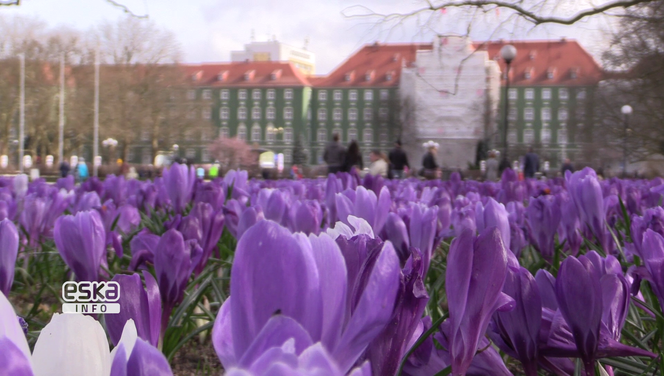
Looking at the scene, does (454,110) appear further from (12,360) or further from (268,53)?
(12,360)

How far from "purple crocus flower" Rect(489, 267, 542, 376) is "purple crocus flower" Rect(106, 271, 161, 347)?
0.32m

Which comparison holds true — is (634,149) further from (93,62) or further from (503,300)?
(93,62)

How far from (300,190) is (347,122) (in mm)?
66174

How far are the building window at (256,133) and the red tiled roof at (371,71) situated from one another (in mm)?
6754

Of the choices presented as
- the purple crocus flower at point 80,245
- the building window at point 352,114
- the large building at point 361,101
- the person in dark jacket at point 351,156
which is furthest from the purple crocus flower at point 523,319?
the building window at point 352,114

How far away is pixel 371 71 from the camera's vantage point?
67.8 metres

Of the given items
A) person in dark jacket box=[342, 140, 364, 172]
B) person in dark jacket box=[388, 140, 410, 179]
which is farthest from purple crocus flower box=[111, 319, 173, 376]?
person in dark jacket box=[388, 140, 410, 179]

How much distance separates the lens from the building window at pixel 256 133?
70000 millimetres

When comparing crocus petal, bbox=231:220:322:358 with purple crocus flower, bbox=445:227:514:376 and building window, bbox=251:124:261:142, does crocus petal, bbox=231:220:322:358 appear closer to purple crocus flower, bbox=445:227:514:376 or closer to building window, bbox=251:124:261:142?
purple crocus flower, bbox=445:227:514:376

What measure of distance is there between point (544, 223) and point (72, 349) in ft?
5.09

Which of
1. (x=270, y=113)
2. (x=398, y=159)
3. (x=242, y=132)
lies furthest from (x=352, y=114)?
(x=398, y=159)

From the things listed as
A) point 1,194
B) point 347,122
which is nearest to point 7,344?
point 1,194

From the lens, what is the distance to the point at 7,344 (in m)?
0.31

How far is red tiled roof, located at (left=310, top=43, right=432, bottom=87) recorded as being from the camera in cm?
6706
